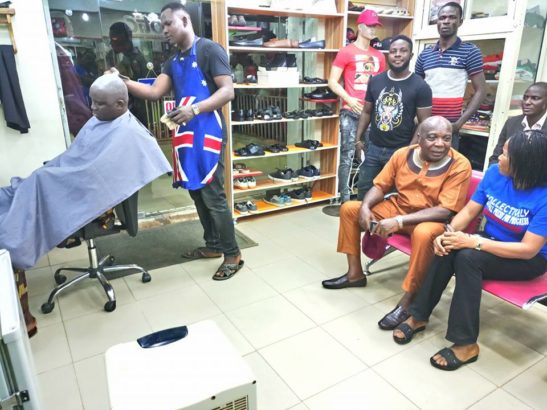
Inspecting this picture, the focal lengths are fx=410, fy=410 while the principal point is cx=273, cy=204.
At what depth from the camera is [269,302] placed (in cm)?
244

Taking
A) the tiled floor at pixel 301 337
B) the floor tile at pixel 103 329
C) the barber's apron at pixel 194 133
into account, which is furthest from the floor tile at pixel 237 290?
the barber's apron at pixel 194 133

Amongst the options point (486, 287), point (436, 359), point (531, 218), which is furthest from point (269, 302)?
point (531, 218)

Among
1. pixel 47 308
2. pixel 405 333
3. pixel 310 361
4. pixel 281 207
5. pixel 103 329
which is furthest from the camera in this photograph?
pixel 281 207

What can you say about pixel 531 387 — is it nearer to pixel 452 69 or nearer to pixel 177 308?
pixel 177 308

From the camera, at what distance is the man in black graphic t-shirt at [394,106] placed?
8.64ft

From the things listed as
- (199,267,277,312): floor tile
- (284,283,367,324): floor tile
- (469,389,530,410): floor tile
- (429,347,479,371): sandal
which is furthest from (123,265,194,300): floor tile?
(469,389,530,410): floor tile

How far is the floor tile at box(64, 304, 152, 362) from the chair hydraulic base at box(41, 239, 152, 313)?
0.27ft

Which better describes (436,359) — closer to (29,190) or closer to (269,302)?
(269,302)

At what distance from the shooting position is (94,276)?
2568 millimetres

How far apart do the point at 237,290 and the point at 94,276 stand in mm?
900

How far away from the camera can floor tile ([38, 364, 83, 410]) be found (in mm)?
1688

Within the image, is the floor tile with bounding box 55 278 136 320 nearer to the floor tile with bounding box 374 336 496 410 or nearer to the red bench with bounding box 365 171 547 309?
the floor tile with bounding box 374 336 496 410

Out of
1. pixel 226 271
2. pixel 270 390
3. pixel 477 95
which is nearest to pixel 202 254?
pixel 226 271

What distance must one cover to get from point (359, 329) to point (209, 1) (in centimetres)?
285
